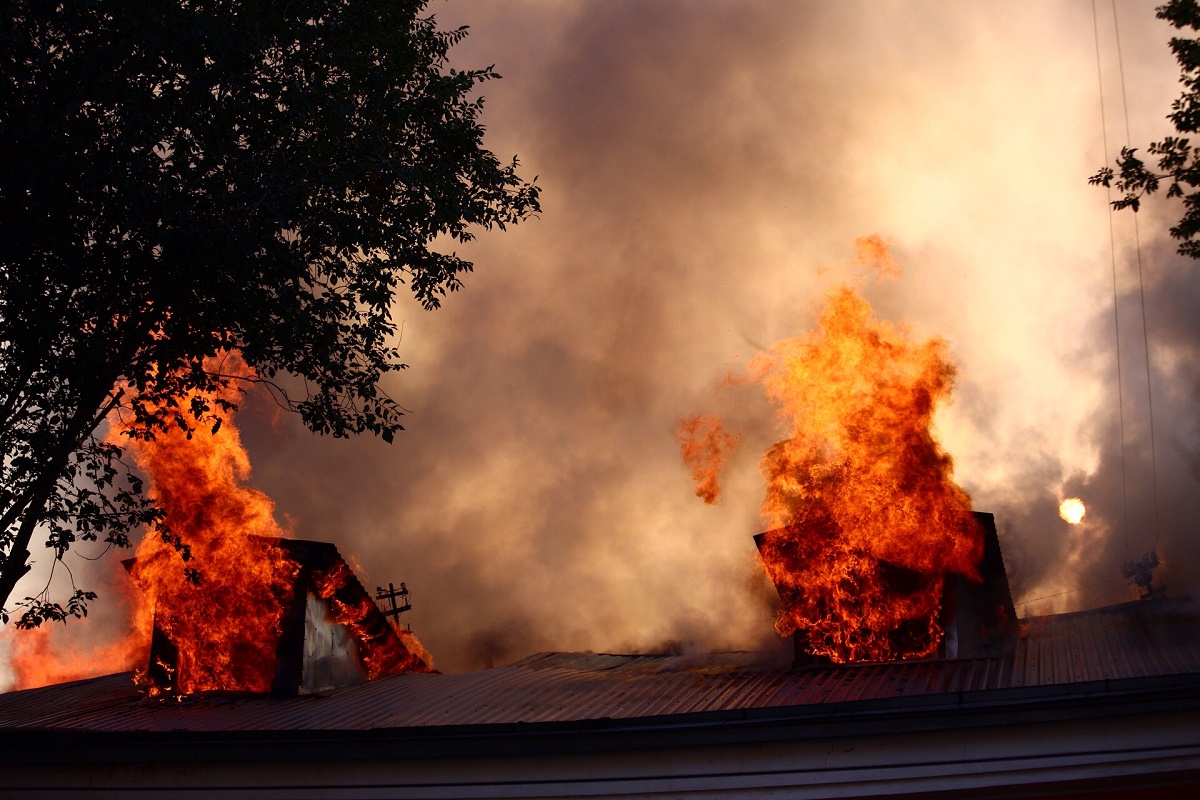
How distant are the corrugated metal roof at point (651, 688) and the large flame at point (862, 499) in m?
1.17

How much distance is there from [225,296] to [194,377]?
1334 mm

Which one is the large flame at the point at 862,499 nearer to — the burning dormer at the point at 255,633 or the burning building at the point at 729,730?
the burning building at the point at 729,730

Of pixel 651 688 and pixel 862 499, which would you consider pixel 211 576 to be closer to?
pixel 651 688

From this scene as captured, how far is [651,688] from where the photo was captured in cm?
1238

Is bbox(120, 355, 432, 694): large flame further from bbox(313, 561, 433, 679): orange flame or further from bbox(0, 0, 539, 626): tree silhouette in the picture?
bbox(0, 0, 539, 626): tree silhouette

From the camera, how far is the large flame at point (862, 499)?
1370 centimetres

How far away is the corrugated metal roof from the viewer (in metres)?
10.8

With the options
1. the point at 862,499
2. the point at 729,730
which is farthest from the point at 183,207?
the point at 862,499

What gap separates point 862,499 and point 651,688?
4594 millimetres

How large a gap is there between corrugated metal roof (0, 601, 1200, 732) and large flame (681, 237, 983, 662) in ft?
3.84

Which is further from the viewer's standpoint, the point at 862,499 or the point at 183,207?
the point at 862,499

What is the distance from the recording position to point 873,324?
49.7ft

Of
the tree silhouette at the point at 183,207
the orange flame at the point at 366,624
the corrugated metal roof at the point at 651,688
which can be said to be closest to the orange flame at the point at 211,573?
the orange flame at the point at 366,624

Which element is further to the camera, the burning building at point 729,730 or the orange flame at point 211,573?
the orange flame at point 211,573
